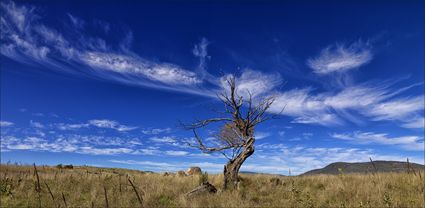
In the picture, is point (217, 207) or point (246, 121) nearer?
point (217, 207)

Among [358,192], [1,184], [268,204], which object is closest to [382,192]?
[358,192]

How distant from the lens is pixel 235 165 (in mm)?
15742

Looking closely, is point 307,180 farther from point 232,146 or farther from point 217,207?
point 217,207

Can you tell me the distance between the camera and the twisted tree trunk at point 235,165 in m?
15.4

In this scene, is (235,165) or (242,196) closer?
Result: (242,196)

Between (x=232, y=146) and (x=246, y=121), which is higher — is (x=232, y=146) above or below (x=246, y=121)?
below

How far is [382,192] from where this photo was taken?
12031 mm

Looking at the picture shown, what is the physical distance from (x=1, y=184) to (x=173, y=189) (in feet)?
22.1

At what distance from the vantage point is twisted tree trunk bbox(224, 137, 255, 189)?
15359 millimetres

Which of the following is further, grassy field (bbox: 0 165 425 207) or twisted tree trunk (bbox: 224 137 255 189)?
twisted tree trunk (bbox: 224 137 255 189)

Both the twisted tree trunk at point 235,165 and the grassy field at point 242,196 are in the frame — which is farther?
the twisted tree trunk at point 235,165

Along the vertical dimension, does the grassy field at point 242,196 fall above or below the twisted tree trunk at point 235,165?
below

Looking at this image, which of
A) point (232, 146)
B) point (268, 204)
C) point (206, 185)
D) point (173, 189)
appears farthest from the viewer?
point (232, 146)

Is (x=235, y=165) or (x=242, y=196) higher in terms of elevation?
(x=235, y=165)
